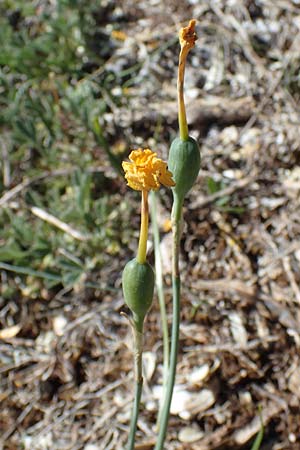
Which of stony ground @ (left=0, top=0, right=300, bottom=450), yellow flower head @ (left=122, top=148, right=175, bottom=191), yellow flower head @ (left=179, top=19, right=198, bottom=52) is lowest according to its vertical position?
stony ground @ (left=0, top=0, right=300, bottom=450)

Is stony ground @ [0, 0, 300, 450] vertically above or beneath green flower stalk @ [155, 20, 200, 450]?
beneath

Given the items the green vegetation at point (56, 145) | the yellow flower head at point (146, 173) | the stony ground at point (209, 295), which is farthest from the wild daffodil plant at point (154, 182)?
the green vegetation at point (56, 145)

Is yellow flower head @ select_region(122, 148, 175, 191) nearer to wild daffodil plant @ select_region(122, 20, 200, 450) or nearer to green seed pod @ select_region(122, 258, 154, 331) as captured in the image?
wild daffodil plant @ select_region(122, 20, 200, 450)

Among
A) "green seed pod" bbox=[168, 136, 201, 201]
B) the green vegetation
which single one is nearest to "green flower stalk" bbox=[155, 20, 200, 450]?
"green seed pod" bbox=[168, 136, 201, 201]

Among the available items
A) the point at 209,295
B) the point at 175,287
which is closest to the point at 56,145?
the point at 209,295

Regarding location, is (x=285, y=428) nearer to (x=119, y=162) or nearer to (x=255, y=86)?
(x=119, y=162)

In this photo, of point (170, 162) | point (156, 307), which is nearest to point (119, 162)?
point (156, 307)
